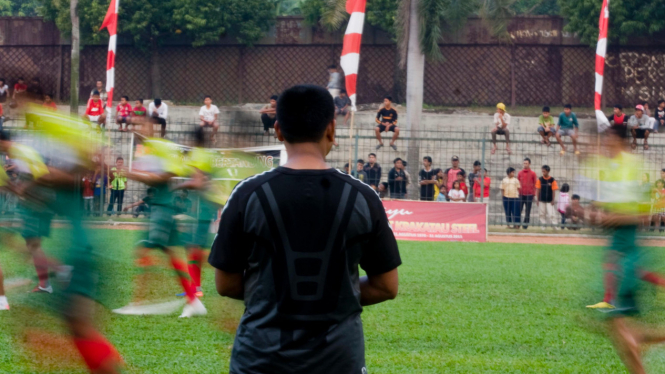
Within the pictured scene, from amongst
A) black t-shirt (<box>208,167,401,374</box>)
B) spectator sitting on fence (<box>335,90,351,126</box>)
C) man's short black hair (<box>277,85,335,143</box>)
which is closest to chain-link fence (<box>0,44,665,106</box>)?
spectator sitting on fence (<box>335,90,351,126</box>)

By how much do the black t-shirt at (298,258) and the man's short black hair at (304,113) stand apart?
0.50 ft

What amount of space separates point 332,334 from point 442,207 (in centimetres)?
1420

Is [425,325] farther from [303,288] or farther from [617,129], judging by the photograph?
[303,288]

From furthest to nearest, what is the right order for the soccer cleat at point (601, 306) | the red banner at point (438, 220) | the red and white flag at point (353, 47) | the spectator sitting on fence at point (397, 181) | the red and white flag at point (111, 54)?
the red and white flag at point (111, 54)
the spectator sitting on fence at point (397, 181)
the red banner at point (438, 220)
the red and white flag at point (353, 47)
the soccer cleat at point (601, 306)

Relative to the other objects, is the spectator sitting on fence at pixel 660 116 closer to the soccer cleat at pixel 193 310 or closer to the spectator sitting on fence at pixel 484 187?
the spectator sitting on fence at pixel 484 187

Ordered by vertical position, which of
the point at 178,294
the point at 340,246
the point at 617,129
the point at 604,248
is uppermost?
the point at 617,129

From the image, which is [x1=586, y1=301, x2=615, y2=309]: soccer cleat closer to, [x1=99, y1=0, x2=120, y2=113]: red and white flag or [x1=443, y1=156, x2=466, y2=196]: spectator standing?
[x1=443, y1=156, x2=466, y2=196]: spectator standing

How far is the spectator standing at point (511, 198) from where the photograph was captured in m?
18.5

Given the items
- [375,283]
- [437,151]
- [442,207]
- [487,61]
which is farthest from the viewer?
[487,61]

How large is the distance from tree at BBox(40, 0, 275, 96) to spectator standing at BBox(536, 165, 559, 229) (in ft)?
55.9

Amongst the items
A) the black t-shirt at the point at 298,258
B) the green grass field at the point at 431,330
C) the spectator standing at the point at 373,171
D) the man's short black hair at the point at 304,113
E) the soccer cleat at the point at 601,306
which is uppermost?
the man's short black hair at the point at 304,113

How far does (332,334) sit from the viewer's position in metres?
2.66

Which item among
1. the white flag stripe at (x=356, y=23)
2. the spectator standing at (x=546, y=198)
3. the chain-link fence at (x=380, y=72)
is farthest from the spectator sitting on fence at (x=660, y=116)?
the white flag stripe at (x=356, y=23)

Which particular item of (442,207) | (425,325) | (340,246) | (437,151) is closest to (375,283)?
(340,246)
